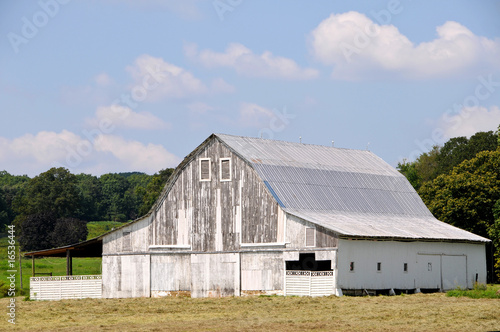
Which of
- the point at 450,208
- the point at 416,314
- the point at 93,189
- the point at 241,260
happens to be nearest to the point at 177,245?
the point at 241,260

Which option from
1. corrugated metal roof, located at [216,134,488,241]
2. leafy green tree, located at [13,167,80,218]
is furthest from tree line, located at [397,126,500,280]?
leafy green tree, located at [13,167,80,218]

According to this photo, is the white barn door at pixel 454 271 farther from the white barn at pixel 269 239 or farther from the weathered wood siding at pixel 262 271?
the weathered wood siding at pixel 262 271

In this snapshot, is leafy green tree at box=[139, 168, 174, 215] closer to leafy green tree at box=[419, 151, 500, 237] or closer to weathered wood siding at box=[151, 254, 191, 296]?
leafy green tree at box=[419, 151, 500, 237]

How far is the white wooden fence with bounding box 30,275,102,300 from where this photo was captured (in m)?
51.7

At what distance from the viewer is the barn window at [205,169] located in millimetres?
49344

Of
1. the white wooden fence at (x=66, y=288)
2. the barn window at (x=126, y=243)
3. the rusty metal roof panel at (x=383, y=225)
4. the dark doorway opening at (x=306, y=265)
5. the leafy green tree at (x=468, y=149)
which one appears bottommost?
the white wooden fence at (x=66, y=288)

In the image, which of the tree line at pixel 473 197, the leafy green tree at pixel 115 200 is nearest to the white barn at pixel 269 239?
the tree line at pixel 473 197

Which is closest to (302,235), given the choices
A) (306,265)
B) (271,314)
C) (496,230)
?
(306,265)

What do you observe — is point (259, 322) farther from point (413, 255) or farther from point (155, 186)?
point (155, 186)

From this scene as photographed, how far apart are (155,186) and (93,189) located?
48660 millimetres

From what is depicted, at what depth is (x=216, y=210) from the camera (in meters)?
48.8

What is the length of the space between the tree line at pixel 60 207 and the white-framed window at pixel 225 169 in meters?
61.0

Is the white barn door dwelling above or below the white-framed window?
below

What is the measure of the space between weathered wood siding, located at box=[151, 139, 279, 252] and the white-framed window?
0.58ft
